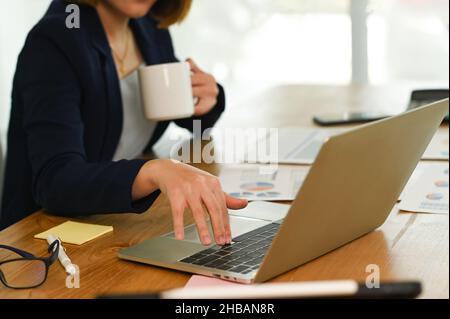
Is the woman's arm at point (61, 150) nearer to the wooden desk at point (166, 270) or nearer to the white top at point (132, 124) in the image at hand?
the wooden desk at point (166, 270)

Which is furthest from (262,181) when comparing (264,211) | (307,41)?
(307,41)

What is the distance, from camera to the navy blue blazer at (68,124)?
41.6 inches

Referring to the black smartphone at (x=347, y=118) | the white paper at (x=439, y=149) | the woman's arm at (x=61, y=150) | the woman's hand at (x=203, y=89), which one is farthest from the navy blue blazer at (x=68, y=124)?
the white paper at (x=439, y=149)

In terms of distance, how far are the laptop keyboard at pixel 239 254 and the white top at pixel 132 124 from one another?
0.64 meters

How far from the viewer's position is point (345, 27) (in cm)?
366

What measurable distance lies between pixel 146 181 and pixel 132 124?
0.55 metres

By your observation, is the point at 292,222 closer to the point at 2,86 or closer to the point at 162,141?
the point at 162,141

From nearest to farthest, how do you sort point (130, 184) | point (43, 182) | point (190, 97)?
1. point (130, 184)
2. point (43, 182)
3. point (190, 97)

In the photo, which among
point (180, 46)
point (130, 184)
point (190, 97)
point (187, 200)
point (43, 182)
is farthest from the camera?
point (180, 46)

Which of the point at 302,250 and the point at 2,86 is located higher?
the point at 2,86

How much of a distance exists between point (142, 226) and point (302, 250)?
0.98 ft

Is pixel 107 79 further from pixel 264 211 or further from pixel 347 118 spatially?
pixel 347 118

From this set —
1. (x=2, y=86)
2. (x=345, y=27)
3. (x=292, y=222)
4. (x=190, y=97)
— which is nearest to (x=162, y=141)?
(x=190, y=97)

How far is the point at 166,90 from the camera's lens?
1.41 m
